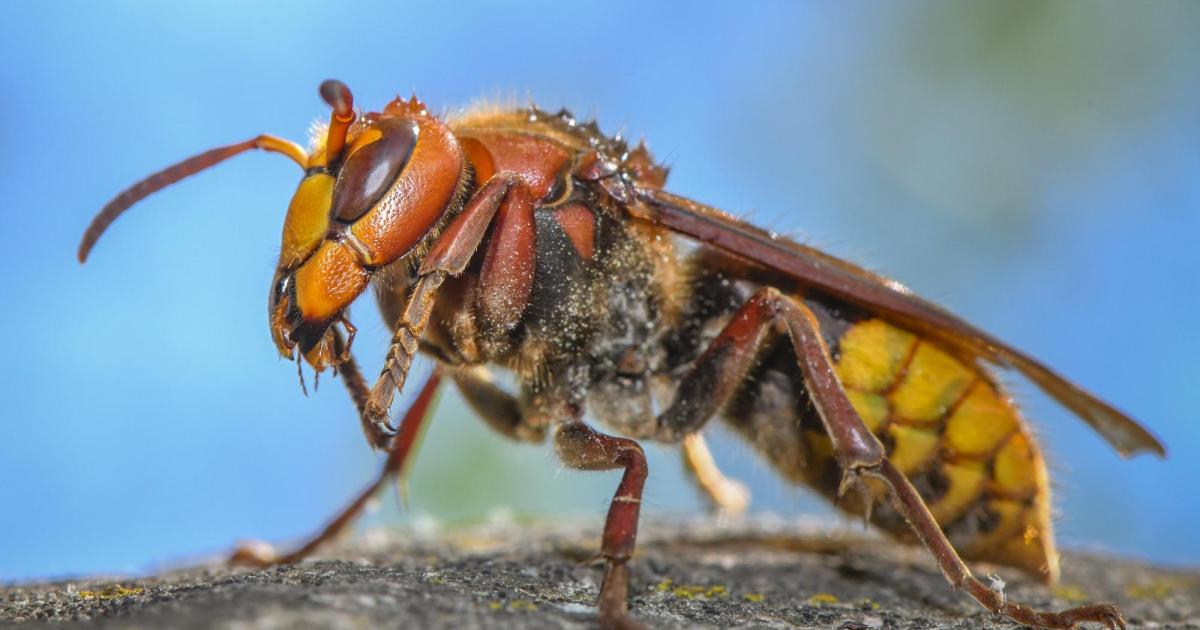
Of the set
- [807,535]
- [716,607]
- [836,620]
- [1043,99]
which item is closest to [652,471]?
[716,607]

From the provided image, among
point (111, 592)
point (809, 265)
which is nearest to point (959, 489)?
point (809, 265)

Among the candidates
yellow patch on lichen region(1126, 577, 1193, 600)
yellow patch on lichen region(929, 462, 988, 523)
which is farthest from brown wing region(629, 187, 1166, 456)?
yellow patch on lichen region(1126, 577, 1193, 600)

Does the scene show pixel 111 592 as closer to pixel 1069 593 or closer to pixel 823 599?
pixel 823 599

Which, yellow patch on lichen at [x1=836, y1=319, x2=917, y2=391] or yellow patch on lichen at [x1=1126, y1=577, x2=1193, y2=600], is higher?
yellow patch on lichen at [x1=836, y1=319, x2=917, y2=391]

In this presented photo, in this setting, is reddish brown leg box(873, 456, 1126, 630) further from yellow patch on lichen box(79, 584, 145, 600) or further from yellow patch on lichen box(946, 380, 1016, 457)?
yellow patch on lichen box(79, 584, 145, 600)

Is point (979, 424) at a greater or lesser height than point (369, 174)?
lesser

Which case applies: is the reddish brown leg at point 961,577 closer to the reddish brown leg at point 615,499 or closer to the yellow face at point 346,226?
the reddish brown leg at point 615,499

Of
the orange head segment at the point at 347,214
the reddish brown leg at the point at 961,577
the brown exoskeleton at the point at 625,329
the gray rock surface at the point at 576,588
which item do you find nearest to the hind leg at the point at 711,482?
the gray rock surface at the point at 576,588
